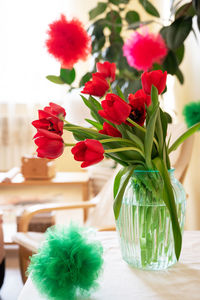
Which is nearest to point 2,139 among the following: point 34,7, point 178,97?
point 34,7

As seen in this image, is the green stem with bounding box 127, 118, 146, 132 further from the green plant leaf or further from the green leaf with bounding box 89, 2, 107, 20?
the green leaf with bounding box 89, 2, 107, 20

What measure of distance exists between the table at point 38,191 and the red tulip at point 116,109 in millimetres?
1893

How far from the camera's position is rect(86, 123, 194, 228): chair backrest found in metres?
1.37

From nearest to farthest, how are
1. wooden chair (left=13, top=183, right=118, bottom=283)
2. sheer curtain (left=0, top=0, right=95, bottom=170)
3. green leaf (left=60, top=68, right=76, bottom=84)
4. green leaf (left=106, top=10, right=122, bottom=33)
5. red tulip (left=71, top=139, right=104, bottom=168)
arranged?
red tulip (left=71, top=139, right=104, bottom=168) < wooden chair (left=13, top=183, right=118, bottom=283) < green leaf (left=60, top=68, right=76, bottom=84) < green leaf (left=106, top=10, right=122, bottom=33) < sheer curtain (left=0, top=0, right=95, bottom=170)

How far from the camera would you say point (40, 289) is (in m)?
0.54

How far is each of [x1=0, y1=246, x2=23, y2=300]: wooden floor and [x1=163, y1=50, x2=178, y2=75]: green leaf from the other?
4.20 ft

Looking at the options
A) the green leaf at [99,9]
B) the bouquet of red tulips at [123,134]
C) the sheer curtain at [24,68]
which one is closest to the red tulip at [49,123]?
the bouquet of red tulips at [123,134]

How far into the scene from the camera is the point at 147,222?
63 cm

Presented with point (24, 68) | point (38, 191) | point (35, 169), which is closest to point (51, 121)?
point (35, 169)

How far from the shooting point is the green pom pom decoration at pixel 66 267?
21.2 inches

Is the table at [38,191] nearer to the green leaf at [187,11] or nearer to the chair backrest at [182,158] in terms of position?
the chair backrest at [182,158]

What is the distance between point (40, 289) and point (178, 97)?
71.1 inches

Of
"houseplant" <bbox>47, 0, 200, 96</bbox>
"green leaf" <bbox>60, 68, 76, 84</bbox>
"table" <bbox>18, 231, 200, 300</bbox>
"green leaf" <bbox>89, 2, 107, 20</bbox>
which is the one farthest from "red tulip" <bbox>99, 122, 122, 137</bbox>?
"green leaf" <bbox>89, 2, 107, 20</bbox>

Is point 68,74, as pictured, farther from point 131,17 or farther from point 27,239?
point 27,239
